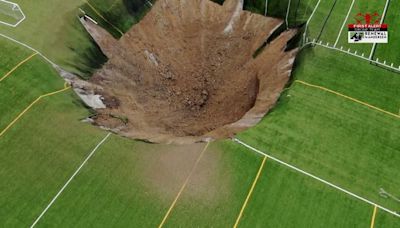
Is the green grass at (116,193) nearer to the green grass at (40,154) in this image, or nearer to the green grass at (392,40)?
the green grass at (40,154)

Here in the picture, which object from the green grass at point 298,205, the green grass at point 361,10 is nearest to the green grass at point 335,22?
the green grass at point 361,10

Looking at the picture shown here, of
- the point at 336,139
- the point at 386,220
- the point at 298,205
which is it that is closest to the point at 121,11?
the point at 336,139

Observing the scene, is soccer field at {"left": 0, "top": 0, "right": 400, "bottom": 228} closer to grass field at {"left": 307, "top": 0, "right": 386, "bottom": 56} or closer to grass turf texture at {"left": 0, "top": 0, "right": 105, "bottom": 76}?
grass turf texture at {"left": 0, "top": 0, "right": 105, "bottom": 76}

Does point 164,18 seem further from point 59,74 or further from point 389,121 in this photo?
point 389,121

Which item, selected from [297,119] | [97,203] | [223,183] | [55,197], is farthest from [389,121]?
[55,197]

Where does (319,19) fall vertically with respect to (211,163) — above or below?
below

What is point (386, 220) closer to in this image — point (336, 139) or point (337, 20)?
point (336, 139)
